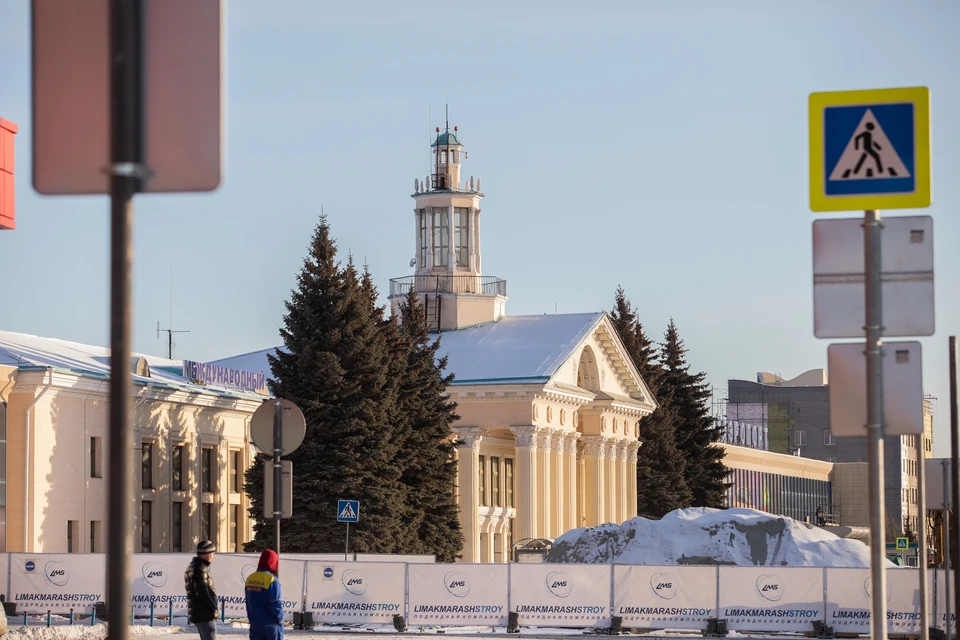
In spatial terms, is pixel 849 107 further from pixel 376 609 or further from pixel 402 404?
pixel 402 404

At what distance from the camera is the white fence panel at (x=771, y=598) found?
32594mm

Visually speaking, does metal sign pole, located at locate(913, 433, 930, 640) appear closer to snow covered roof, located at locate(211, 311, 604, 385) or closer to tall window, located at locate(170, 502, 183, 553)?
tall window, located at locate(170, 502, 183, 553)

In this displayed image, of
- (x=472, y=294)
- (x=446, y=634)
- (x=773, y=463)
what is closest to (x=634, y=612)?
(x=446, y=634)

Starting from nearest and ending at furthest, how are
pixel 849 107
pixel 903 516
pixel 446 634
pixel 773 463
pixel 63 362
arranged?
pixel 849 107 → pixel 446 634 → pixel 63 362 → pixel 773 463 → pixel 903 516

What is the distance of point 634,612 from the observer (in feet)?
108

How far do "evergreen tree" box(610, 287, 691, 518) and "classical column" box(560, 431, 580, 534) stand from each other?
670 centimetres

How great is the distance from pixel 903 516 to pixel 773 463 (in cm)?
2279

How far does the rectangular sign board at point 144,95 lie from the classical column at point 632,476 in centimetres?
7825

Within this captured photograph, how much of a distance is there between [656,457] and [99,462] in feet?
133

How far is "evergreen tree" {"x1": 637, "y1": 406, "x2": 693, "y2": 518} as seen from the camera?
86.6m

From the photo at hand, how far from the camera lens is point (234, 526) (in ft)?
198

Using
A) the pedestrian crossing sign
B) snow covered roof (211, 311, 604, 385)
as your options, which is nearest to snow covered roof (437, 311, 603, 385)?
snow covered roof (211, 311, 604, 385)

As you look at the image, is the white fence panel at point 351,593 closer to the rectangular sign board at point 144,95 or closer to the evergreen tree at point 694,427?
the rectangular sign board at point 144,95

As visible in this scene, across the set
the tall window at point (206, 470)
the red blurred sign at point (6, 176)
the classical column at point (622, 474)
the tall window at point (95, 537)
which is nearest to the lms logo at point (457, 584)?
the red blurred sign at point (6, 176)
